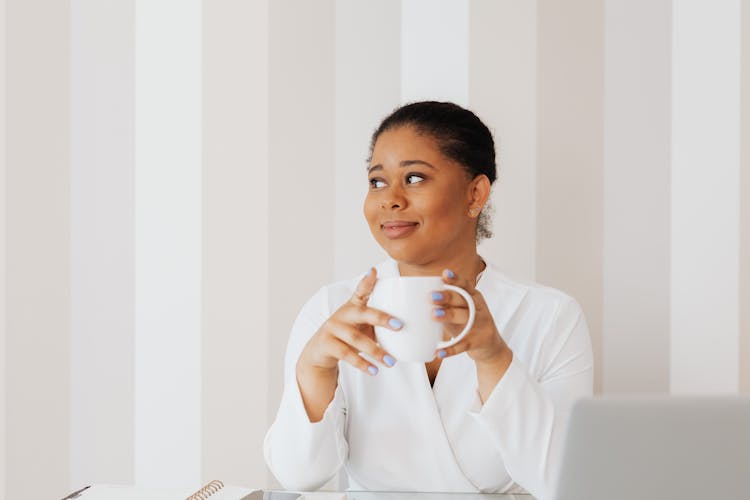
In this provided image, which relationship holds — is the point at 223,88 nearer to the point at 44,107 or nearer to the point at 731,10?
the point at 44,107

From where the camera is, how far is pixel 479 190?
4.55 ft

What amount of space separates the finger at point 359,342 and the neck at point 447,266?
367 mm

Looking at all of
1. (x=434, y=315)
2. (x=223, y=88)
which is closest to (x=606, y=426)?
(x=434, y=315)

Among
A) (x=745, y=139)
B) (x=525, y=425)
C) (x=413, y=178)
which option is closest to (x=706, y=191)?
(x=745, y=139)

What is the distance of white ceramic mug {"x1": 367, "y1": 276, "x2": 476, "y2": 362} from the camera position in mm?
901

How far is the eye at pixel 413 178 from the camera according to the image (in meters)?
1.32

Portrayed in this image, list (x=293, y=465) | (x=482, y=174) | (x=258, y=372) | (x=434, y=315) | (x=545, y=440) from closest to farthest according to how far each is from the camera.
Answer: (x=434, y=315), (x=545, y=440), (x=293, y=465), (x=482, y=174), (x=258, y=372)

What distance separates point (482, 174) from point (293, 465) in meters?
0.58

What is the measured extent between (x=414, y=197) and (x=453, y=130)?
14cm

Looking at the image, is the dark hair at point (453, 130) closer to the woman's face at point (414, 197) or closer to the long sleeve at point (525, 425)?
the woman's face at point (414, 197)

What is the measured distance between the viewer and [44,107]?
178cm

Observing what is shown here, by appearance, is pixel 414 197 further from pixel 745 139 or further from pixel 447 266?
pixel 745 139

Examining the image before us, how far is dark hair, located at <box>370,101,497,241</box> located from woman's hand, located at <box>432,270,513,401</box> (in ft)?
1.35

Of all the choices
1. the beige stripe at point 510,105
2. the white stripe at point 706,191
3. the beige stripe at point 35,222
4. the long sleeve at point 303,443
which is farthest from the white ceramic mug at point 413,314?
the beige stripe at point 35,222
